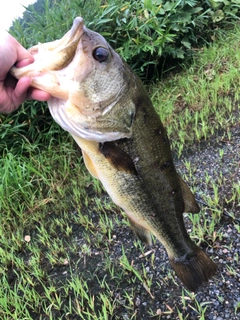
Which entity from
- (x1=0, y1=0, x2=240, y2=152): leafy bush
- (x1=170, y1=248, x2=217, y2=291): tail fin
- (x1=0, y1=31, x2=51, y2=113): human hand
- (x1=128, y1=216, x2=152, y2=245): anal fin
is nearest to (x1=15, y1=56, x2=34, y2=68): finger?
(x1=0, y1=31, x2=51, y2=113): human hand

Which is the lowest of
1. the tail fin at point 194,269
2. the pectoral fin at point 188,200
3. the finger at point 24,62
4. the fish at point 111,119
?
the tail fin at point 194,269

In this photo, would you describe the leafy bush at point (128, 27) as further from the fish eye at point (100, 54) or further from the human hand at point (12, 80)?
the fish eye at point (100, 54)

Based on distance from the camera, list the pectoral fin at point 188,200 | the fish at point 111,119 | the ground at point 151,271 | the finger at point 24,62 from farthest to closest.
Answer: the ground at point 151,271 → the pectoral fin at point 188,200 → the finger at point 24,62 → the fish at point 111,119

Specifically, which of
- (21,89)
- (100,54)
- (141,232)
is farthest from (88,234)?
(100,54)

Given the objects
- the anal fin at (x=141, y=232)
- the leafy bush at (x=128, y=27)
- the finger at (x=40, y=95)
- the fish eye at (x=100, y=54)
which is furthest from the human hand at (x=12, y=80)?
the leafy bush at (x=128, y=27)

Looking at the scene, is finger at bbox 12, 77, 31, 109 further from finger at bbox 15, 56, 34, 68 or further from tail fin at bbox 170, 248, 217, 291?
tail fin at bbox 170, 248, 217, 291

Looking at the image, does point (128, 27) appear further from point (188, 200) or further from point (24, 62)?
point (188, 200)
